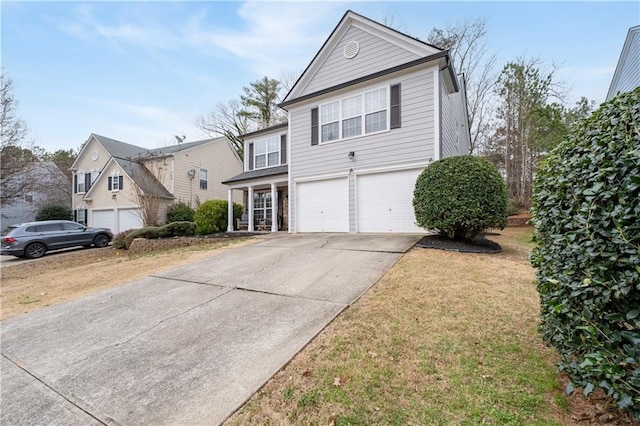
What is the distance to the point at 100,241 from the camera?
583 inches

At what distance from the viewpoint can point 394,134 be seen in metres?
9.27

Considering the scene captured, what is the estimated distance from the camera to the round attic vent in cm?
1037

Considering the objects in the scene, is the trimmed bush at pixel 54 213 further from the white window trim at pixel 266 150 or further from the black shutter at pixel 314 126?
the black shutter at pixel 314 126

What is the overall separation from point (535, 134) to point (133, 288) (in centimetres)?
2628

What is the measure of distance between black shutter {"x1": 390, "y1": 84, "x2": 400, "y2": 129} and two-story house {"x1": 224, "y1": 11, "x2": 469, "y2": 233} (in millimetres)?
34

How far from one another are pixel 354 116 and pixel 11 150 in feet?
89.9

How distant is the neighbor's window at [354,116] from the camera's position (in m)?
9.67

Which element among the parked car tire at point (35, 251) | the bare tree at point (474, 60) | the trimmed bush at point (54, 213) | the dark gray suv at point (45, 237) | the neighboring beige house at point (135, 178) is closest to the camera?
the dark gray suv at point (45, 237)

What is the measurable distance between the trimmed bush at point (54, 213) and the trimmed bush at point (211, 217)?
1755 cm

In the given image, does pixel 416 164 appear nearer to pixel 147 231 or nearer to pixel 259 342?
pixel 259 342

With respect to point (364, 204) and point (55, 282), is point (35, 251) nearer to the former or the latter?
point (55, 282)

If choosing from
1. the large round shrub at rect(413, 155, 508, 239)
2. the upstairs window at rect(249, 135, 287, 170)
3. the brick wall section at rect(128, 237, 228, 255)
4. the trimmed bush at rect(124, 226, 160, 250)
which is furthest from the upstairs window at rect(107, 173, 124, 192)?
the large round shrub at rect(413, 155, 508, 239)

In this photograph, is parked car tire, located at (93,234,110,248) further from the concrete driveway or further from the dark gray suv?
the concrete driveway

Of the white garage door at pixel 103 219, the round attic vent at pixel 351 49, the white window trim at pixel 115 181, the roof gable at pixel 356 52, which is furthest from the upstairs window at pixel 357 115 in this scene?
the white garage door at pixel 103 219
